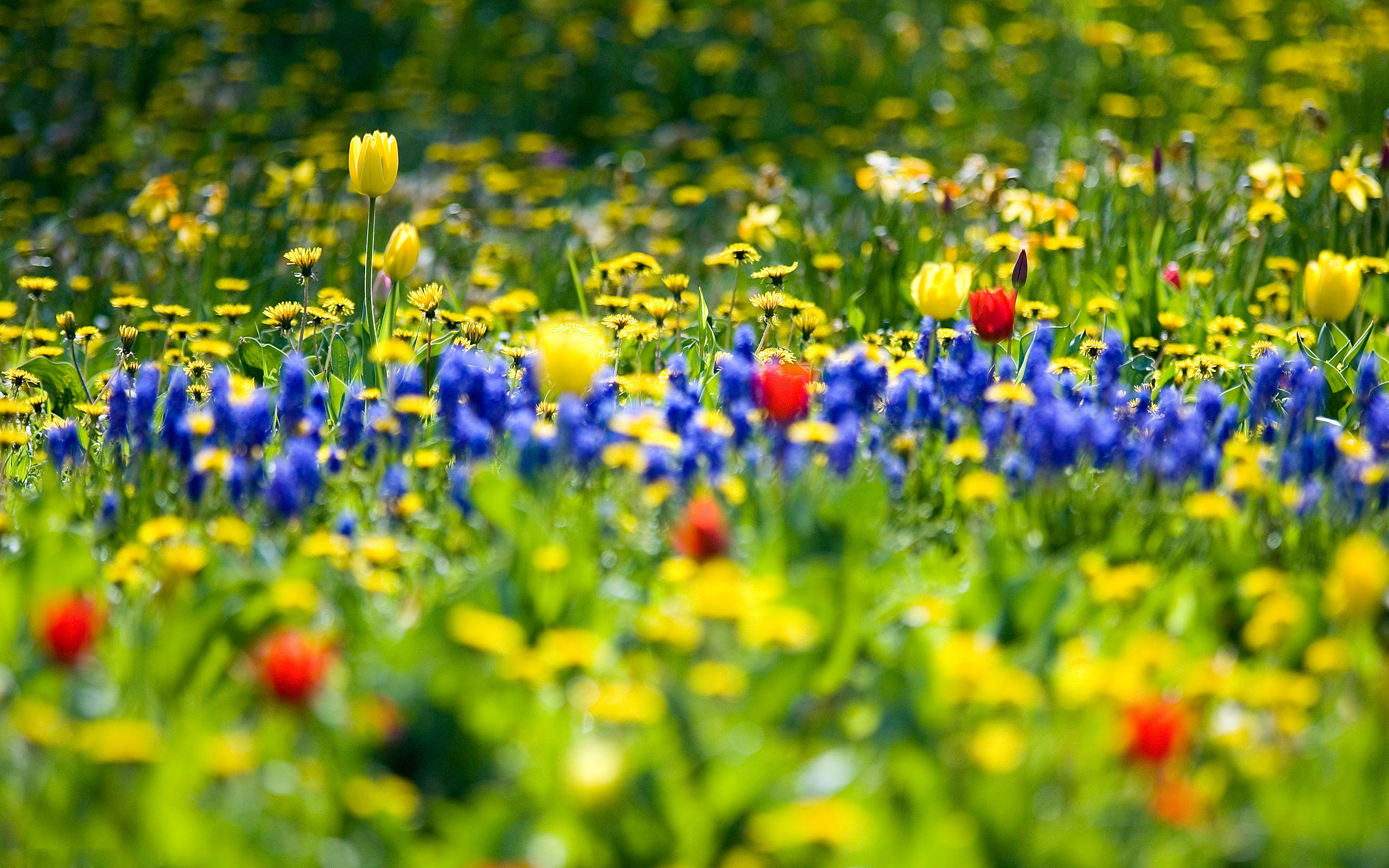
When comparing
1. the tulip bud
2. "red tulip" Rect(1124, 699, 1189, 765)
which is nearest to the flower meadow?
"red tulip" Rect(1124, 699, 1189, 765)

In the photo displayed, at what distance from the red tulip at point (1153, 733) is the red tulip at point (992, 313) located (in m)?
1.40

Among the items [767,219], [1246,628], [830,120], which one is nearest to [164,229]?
[767,219]

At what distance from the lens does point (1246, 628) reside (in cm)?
221

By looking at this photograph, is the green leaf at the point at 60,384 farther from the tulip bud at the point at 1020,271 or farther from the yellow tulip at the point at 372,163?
the tulip bud at the point at 1020,271

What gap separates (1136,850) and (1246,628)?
2.27ft

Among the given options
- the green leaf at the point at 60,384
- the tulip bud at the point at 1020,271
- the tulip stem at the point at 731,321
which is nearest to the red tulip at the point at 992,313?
the tulip bud at the point at 1020,271

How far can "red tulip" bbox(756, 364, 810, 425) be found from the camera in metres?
2.44

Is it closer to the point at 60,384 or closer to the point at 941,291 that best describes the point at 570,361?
the point at 941,291

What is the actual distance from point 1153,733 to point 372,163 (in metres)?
2.41

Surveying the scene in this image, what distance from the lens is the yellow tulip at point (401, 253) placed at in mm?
3166

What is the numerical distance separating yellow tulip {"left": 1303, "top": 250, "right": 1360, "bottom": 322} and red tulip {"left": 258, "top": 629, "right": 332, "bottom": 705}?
252 cm

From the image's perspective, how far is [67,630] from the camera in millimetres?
1708

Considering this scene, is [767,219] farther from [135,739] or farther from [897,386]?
[135,739]

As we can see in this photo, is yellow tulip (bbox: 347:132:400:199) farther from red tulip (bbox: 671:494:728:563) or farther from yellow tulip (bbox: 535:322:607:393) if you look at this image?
red tulip (bbox: 671:494:728:563)
